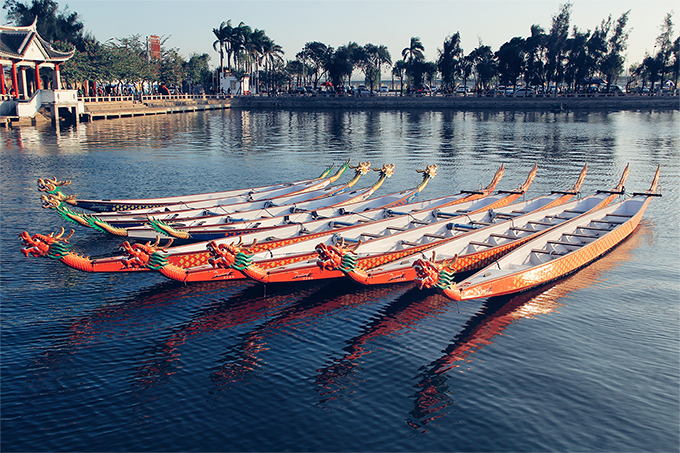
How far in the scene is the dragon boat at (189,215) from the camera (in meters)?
20.6

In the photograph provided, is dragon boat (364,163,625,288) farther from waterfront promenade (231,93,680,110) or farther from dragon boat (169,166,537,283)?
waterfront promenade (231,93,680,110)

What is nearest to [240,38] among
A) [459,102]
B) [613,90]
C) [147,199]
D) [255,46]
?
[255,46]

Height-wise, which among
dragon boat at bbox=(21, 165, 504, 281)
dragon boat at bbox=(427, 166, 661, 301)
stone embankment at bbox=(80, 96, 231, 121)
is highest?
stone embankment at bbox=(80, 96, 231, 121)

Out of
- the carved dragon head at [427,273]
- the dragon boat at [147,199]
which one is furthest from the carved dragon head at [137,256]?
the dragon boat at [147,199]

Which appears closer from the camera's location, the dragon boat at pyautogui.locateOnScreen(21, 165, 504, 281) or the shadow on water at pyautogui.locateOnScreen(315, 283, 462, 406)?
the shadow on water at pyautogui.locateOnScreen(315, 283, 462, 406)

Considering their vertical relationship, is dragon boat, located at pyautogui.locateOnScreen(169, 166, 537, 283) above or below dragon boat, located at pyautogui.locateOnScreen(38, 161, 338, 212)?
below

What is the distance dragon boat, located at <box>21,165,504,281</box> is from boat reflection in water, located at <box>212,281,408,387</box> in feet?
7.88

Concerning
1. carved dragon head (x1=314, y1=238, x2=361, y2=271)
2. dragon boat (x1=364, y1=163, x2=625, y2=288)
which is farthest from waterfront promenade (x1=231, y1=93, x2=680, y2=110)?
carved dragon head (x1=314, y1=238, x2=361, y2=271)

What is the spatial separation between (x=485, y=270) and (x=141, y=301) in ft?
36.1

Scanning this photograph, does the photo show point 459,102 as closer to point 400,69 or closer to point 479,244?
point 400,69

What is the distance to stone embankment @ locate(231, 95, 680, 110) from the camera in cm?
10231

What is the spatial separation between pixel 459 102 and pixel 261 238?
314 feet

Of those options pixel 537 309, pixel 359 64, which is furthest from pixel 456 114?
pixel 537 309

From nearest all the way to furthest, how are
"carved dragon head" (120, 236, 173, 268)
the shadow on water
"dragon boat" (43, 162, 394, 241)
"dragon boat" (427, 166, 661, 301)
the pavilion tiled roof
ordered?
the shadow on water < "carved dragon head" (120, 236, 173, 268) < "dragon boat" (427, 166, 661, 301) < "dragon boat" (43, 162, 394, 241) < the pavilion tiled roof
